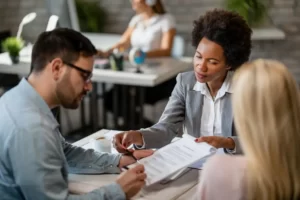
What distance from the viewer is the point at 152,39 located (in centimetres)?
392

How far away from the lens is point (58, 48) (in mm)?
1573

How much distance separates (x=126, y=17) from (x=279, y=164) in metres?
3.82

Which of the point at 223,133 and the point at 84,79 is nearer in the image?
the point at 84,79

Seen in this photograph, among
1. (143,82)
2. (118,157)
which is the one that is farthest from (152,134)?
(143,82)

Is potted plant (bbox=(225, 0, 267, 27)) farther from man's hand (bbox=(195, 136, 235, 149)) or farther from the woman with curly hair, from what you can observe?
man's hand (bbox=(195, 136, 235, 149))

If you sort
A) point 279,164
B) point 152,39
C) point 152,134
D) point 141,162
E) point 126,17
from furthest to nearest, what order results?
point 126,17 → point 152,39 → point 152,134 → point 141,162 → point 279,164

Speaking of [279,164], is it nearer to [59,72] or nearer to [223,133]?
[59,72]

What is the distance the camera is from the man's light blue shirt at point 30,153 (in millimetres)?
1424

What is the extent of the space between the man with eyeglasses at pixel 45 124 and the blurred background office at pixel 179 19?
106 inches

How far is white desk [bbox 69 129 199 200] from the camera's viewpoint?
1.63 metres

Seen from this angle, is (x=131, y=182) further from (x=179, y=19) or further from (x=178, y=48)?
(x=179, y=19)

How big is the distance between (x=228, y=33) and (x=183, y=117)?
0.40 meters

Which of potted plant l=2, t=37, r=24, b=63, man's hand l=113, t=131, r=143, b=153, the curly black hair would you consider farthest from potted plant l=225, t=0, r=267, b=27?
man's hand l=113, t=131, r=143, b=153

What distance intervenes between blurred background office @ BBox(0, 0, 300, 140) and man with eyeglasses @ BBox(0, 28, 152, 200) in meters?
2.68
